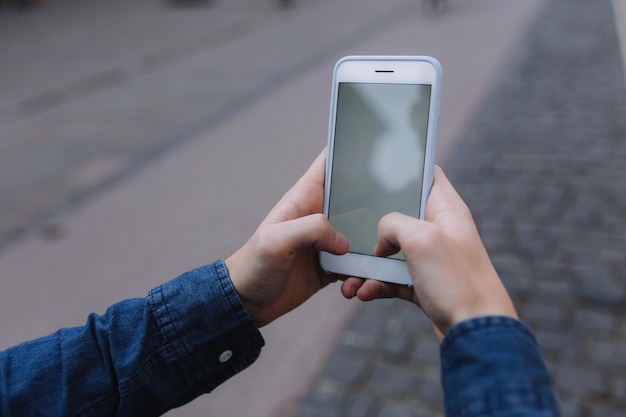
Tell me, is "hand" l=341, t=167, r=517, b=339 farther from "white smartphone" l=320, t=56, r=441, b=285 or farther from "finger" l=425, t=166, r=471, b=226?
"white smartphone" l=320, t=56, r=441, b=285

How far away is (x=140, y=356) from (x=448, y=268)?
72cm

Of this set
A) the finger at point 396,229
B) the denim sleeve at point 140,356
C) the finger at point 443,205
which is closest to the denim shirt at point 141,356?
the denim sleeve at point 140,356

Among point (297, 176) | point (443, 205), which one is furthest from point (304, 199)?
point (297, 176)

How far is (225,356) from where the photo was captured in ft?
4.99

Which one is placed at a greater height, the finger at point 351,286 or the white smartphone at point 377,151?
the white smartphone at point 377,151

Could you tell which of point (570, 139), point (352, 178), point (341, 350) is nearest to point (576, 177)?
point (570, 139)

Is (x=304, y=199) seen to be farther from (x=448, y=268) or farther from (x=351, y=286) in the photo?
(x=448, y=268)

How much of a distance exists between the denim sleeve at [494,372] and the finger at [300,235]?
1.54 ft

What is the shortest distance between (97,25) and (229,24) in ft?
11.4

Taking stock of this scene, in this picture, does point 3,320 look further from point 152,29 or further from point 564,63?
point 152,29

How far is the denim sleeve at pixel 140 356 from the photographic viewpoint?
139 cm

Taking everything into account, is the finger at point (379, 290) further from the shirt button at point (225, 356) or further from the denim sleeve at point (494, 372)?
the denim sleeve at point (494, 372)

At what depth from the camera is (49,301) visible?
4.18 metres

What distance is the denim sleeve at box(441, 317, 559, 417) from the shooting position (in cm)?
99
